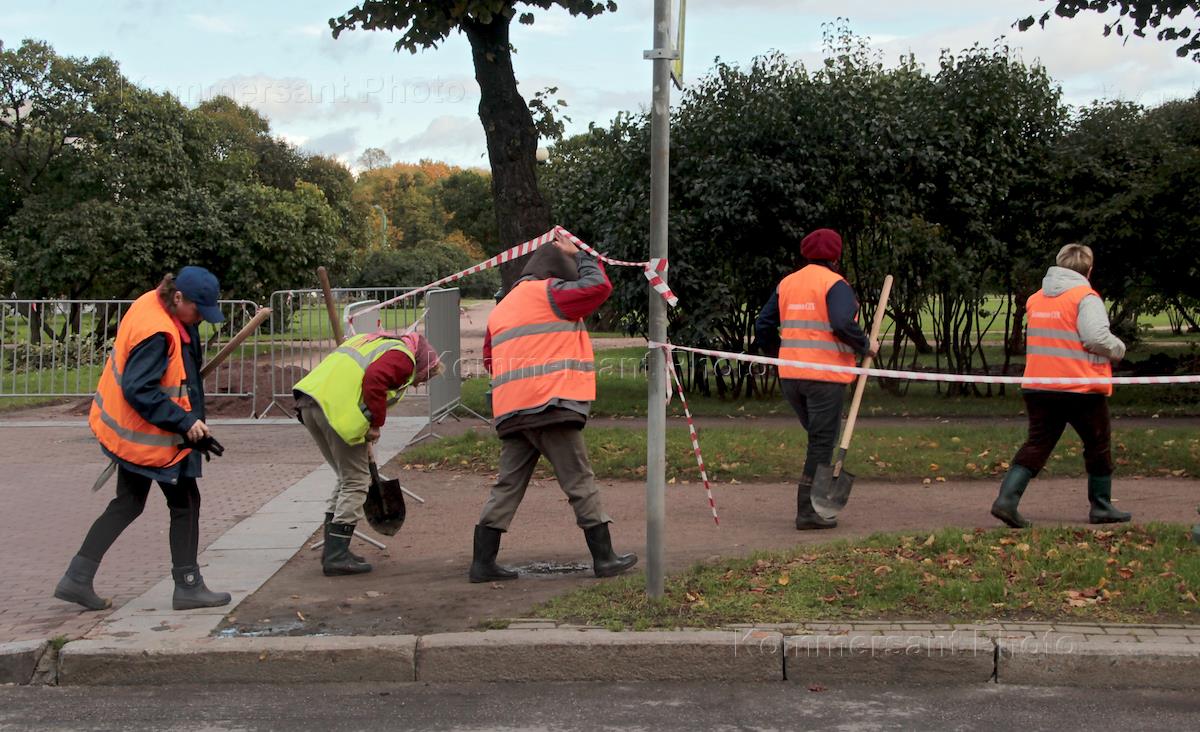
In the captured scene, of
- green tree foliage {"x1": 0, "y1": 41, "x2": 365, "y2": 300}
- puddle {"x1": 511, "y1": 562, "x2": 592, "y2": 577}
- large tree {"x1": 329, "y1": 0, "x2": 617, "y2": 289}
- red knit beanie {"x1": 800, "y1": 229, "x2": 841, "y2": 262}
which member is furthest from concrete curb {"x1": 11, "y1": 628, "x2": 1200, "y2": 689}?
green tree foliage {"x1": 0, "y1": 41, "x2": 365, "y2": 300}

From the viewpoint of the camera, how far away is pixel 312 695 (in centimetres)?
527

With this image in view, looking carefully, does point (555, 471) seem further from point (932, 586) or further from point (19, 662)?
point (19, 662)

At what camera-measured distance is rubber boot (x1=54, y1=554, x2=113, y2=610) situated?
6.11 m

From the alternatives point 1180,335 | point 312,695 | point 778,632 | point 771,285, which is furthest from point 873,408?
point 1180,335

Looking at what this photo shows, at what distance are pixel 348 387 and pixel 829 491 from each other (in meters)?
3.06

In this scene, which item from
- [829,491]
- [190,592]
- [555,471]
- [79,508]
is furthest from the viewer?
[79,508]

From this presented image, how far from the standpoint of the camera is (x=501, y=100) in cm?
1306

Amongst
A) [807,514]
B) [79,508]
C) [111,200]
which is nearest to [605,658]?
[807,514]

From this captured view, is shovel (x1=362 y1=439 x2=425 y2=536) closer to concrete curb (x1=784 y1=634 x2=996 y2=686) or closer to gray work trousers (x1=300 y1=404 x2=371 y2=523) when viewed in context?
gray work trousers (x1=300 y1=404 x2=371 y2=523)

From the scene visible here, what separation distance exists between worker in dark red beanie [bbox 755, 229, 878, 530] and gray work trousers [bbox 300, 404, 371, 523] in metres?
2.69

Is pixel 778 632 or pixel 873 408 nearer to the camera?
pixel 778 632

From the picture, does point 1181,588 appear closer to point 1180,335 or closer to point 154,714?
point 154,714

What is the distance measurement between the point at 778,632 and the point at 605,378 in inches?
559

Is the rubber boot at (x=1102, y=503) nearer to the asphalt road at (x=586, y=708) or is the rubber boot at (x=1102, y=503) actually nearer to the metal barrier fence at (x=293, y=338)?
the asphalt road at (x=586, y=708)
